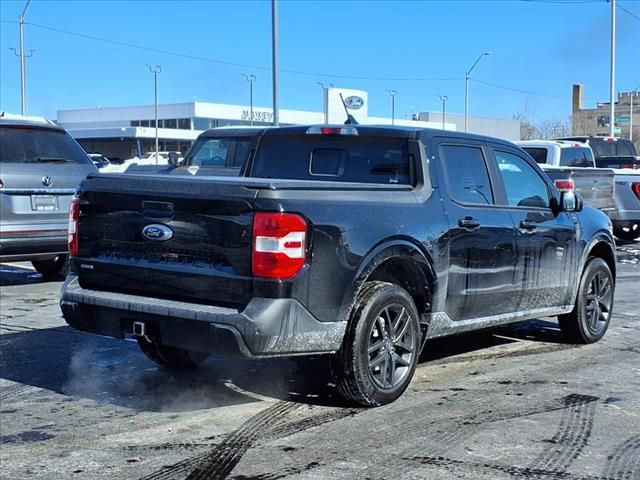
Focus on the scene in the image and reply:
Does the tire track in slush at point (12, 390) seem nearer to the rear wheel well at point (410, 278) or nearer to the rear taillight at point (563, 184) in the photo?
the rear wheel well at point (410, 278)

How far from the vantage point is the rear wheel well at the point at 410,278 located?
567 centimetres

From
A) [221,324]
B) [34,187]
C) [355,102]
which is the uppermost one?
[355,102]

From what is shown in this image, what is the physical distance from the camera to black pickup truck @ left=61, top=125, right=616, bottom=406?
4.85 meters

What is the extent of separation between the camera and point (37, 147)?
32.8ft

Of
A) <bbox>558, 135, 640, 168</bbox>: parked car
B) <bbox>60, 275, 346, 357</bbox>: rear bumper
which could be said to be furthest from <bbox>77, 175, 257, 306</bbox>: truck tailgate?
<bbox>558, 135, 640, 168</bbox>: parked car

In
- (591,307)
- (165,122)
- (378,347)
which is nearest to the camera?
(378,347)

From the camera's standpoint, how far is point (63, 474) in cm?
435

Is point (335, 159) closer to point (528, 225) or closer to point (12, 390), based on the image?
point (528, 225)

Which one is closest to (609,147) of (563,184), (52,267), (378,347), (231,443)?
(563,184)

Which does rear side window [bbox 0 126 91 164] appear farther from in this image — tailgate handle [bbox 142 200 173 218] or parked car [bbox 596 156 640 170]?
parked car [bbox 596 156 640 170]

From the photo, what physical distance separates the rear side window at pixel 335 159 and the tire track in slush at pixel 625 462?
2.26 m

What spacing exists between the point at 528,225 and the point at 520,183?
43cm

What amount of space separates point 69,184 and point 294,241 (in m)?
5.94

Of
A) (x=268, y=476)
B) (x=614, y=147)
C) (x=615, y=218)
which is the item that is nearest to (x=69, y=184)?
(x=268, y=476)
